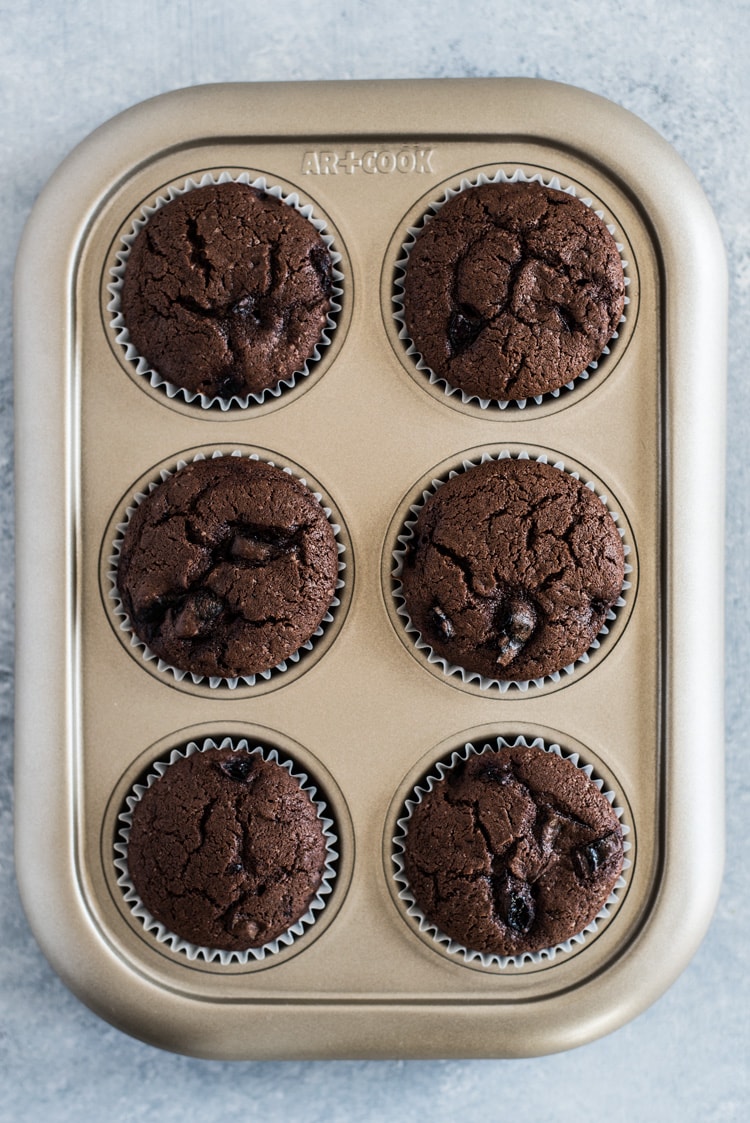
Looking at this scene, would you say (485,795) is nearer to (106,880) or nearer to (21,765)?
(106,880)

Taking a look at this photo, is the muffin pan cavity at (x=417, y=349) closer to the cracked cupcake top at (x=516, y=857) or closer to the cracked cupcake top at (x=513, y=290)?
the cracked cupcake top at (x=513, y=290)

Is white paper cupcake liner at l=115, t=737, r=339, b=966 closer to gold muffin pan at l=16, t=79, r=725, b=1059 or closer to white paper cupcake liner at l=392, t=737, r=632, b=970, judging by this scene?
gold muffin pan at l=16, t=79, r=725, b=1059

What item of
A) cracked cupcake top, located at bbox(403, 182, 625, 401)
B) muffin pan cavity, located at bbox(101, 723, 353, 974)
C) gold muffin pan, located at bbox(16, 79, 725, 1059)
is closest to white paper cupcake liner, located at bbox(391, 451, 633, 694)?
gold muffin pan, located at bbox(16, 79, 725, 1059)

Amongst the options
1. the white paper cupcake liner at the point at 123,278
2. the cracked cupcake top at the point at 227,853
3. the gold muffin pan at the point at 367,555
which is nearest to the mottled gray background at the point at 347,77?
the gold muffin pan at the point at 367,555

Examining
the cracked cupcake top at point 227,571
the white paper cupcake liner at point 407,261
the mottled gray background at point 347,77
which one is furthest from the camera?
the mottled gray background at point 347,77

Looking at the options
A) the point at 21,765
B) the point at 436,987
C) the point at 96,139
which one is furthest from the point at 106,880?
the point at 96,139

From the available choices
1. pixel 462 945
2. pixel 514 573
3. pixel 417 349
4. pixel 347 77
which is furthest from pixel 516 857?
pixel 347 77

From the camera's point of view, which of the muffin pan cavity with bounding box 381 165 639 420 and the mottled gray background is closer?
the muffin pan cavity with bounding box 381 165 639 420
